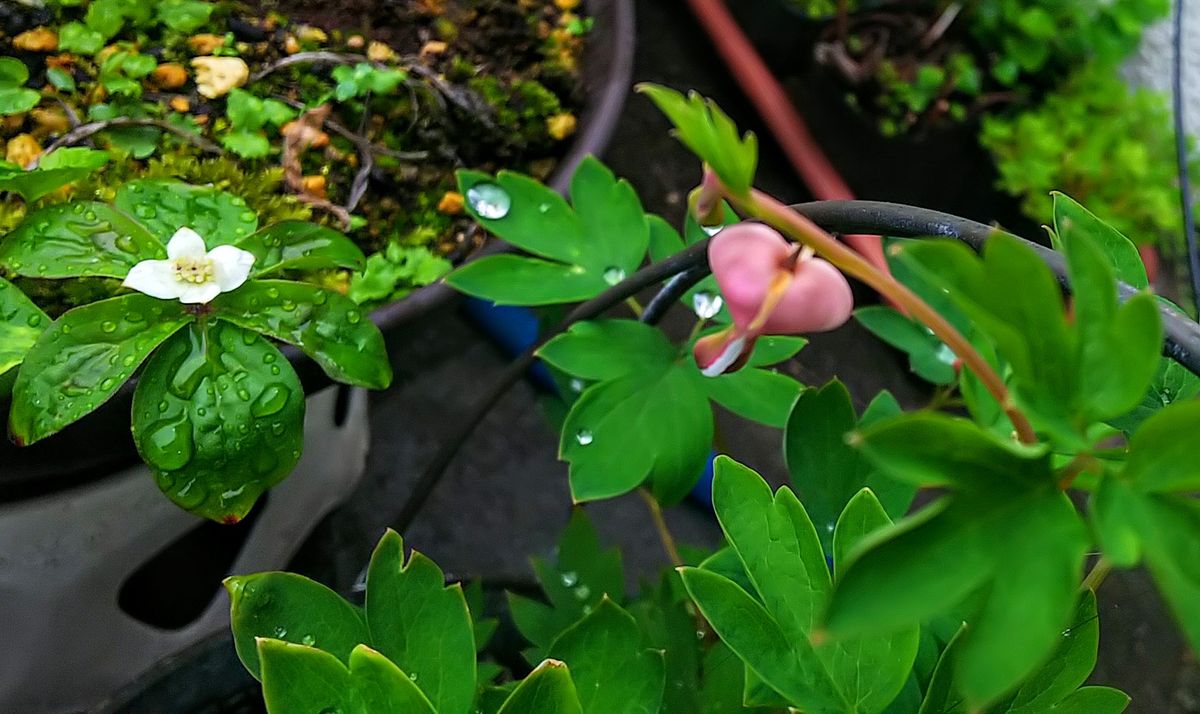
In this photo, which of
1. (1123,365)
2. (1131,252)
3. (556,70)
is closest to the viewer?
(1123,365)

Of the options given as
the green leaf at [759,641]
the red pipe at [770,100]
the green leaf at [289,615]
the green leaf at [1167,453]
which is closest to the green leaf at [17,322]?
the green leaf at [289,615]

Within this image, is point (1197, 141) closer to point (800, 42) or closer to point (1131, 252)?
point (800, 42)

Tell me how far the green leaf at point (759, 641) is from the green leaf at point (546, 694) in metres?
0.08

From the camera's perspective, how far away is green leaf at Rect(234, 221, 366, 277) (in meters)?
0.62

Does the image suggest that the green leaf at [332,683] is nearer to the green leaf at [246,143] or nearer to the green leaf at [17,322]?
the green leaf at [17,322]

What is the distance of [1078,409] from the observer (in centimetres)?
34

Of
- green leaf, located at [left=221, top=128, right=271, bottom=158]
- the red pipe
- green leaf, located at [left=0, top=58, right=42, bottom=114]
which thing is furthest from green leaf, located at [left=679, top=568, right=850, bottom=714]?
the red pipe

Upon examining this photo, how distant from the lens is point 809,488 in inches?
25.0

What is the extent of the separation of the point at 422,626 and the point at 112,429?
0.29 metres

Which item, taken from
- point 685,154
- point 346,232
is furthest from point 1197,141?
point 346,232

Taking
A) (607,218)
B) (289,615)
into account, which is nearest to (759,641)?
(289,615)

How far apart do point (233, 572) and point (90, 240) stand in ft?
1.64

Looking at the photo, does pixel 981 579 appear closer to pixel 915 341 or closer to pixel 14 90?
pixel 915 341

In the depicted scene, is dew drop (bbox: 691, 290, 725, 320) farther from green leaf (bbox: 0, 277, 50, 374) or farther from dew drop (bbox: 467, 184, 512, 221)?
green leaf (bbox: 0, 277, 50, 374)
